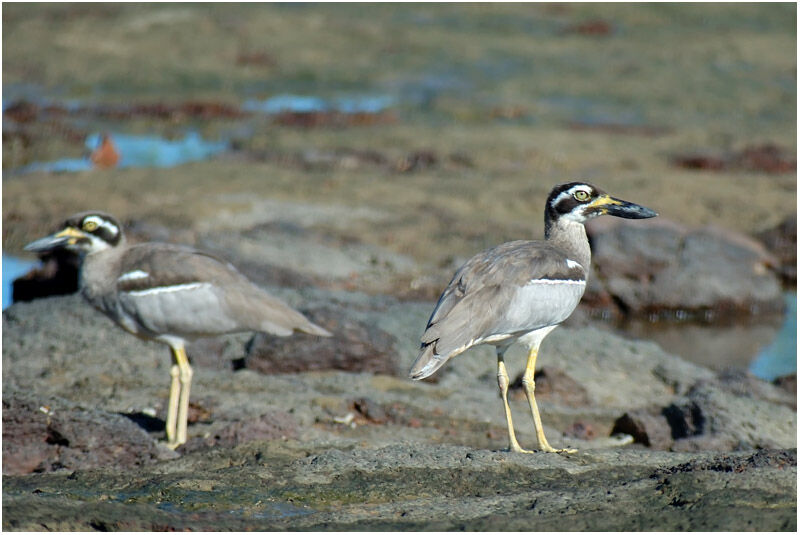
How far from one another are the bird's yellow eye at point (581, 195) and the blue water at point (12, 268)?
20.7 ft

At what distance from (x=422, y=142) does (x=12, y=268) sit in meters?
7.55

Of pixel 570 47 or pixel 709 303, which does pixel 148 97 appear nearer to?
Answer: pixel 570 47

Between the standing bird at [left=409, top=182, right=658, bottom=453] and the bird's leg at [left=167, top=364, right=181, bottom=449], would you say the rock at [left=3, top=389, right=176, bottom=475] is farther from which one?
the standing bird at [left=409, top=182, right=658, bottom=453]

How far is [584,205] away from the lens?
7.50 metres

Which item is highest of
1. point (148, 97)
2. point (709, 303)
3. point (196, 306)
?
point (196, 306)

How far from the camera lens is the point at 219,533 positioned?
4.76 m

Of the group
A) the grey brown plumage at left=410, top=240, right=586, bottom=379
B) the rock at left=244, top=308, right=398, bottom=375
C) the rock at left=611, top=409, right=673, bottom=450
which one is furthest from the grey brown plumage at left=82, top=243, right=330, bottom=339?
the rock at left=611, top=409, right=673, bottom=450

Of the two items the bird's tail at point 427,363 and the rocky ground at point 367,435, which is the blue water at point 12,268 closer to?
the rocky ground at point 367,435

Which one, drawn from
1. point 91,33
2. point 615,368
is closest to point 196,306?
point 615,368

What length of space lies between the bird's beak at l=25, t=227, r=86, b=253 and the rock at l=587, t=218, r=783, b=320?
5.97 m

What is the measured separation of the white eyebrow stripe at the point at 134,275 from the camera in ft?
24.3

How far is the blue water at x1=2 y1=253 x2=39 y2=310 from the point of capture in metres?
11.6

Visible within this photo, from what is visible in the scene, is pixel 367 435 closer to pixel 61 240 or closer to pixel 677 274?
pixel 61 240

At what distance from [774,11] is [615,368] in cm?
2110
